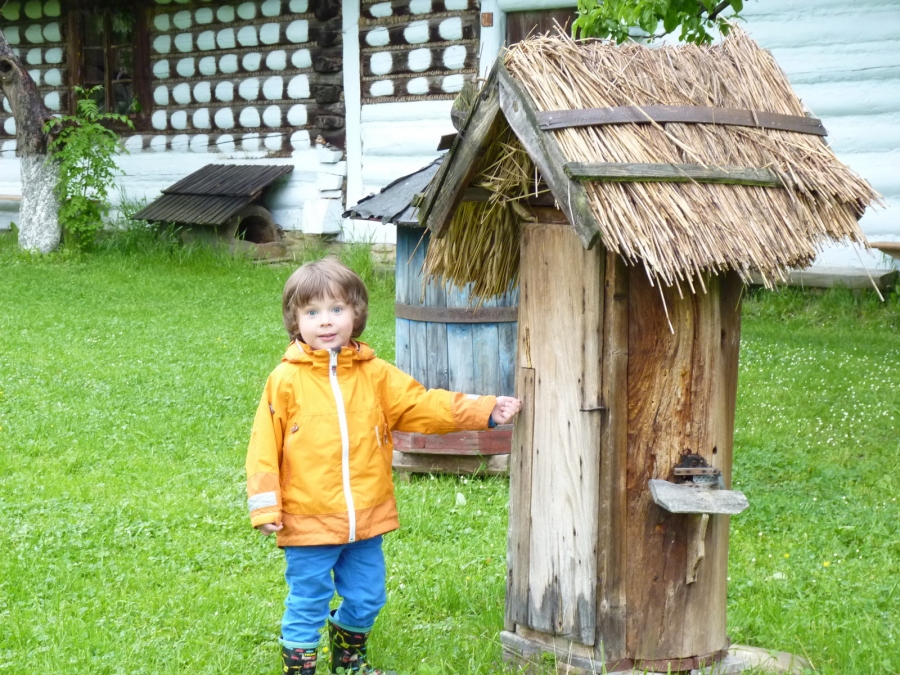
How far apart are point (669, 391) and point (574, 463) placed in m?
0.32

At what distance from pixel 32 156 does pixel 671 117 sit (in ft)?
35.5

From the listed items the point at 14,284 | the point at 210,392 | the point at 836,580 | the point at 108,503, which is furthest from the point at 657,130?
the point at 14,284

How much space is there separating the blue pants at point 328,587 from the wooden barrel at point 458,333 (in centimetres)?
193

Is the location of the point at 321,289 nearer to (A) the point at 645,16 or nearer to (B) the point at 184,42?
(A) the point at 645,16

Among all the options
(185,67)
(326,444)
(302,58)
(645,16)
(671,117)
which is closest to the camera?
(671,117)

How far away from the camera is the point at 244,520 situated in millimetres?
4512

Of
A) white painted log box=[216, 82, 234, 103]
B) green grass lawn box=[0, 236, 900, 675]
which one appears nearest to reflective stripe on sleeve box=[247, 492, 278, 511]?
green grass lawn box=[0, 236, 900, 675]

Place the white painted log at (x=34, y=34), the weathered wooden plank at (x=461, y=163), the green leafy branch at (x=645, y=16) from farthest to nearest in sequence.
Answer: the white painted log at (x=34, y=34), the green leafy branch at (x=645, y=16), the weathered wooden plank at (x=461, y=163)

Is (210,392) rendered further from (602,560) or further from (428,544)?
(602,560)

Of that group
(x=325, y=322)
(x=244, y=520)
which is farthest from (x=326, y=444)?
(x=244, y=520)

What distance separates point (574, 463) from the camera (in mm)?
2896

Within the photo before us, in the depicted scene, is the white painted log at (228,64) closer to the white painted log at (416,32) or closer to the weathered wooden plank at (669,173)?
the white painted log at (416,32)

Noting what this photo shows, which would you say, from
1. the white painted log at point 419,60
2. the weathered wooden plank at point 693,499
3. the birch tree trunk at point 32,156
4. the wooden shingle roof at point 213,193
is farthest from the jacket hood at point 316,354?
the birch tree trunk at point 32,156

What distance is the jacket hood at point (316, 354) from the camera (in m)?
3.06
